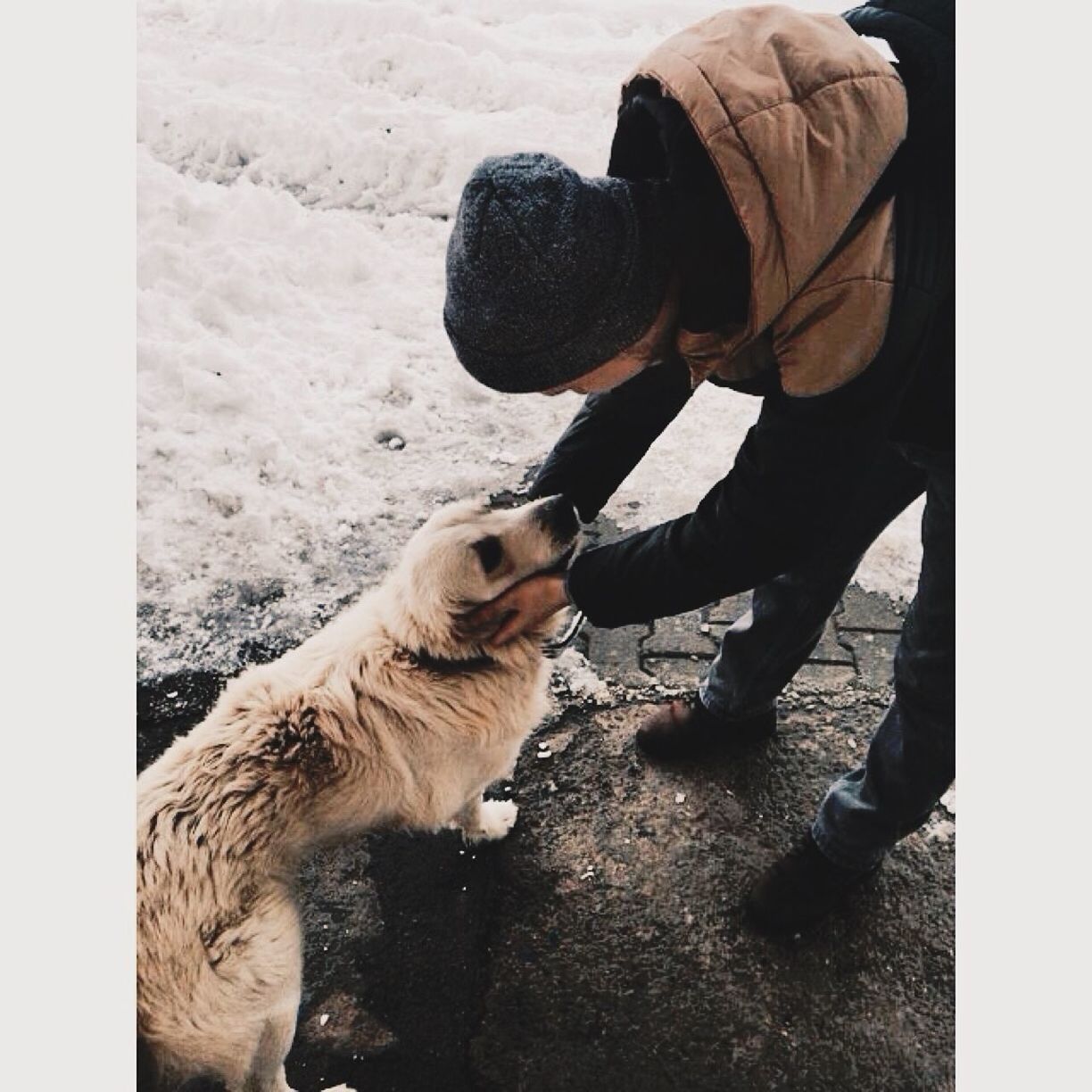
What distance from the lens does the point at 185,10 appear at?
834cm

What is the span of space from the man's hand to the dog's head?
26 mm

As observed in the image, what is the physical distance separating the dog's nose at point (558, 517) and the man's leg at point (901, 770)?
93 cm

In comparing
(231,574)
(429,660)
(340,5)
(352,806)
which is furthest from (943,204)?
(340,5)

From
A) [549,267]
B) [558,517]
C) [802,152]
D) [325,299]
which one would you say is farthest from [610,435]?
[325,299]

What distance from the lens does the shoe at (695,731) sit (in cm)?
311

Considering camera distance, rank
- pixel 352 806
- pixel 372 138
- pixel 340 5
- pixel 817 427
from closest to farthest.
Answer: pixel 817 427 < pixel 352 806 < pixel 372 138 < pixel 340 5

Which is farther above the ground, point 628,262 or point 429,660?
point 628,262

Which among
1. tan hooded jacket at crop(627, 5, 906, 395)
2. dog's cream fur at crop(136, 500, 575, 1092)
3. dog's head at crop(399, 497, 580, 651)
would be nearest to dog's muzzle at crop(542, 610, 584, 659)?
dog's cream fur at crop(136, 500, 575, 1092)

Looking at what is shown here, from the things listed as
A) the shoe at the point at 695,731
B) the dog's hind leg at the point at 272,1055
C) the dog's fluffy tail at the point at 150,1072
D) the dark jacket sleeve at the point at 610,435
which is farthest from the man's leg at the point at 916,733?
the dog's fluffy tail at the point at 150,1072

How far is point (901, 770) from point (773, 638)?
0.58 meters

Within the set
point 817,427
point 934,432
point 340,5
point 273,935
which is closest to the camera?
point 817,427

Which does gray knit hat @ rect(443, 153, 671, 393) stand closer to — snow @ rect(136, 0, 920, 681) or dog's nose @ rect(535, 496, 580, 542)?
dog's nose @ rect(535, 496, 580, 542)

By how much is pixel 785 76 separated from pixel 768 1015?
7.98 ft

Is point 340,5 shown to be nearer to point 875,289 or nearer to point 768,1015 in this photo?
point 875,289
